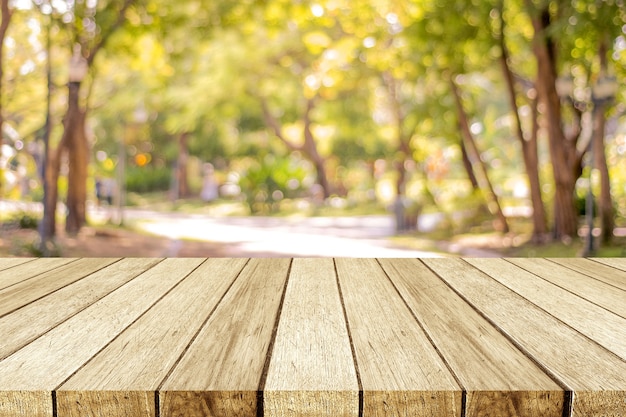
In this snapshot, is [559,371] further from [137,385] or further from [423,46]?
[423,46]

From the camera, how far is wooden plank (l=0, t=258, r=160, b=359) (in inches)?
63.4

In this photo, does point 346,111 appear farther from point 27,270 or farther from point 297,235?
point 27,270

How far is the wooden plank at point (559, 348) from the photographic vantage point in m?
1.26

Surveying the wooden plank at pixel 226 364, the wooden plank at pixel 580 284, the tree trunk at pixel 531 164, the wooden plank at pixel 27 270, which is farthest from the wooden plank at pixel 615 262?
the tree trunk at pixel 531 164

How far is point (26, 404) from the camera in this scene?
1251mm

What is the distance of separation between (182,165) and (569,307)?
32.1m

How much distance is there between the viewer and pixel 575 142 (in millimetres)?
12391

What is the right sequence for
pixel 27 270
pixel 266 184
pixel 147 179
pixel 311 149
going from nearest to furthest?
pixel 27 270 → pixel 266 184 → pixel 311 149 → pixel 147 179

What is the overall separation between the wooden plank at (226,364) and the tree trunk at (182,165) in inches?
1237

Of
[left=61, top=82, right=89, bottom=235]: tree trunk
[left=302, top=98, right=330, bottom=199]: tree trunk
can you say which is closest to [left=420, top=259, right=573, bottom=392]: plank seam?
[left=61, top=82, right=89, bottom=235]: tree trunk

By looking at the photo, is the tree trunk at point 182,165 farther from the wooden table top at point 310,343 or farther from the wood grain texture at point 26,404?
the wood grain texture at point 26,404

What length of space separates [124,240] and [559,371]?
12.3 m

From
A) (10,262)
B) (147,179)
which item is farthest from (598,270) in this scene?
(147,179)

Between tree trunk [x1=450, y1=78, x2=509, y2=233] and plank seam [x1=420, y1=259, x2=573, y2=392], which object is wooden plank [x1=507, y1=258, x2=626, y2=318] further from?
tree trunk [x1=450, y1=78, x2=509, y2=233]
